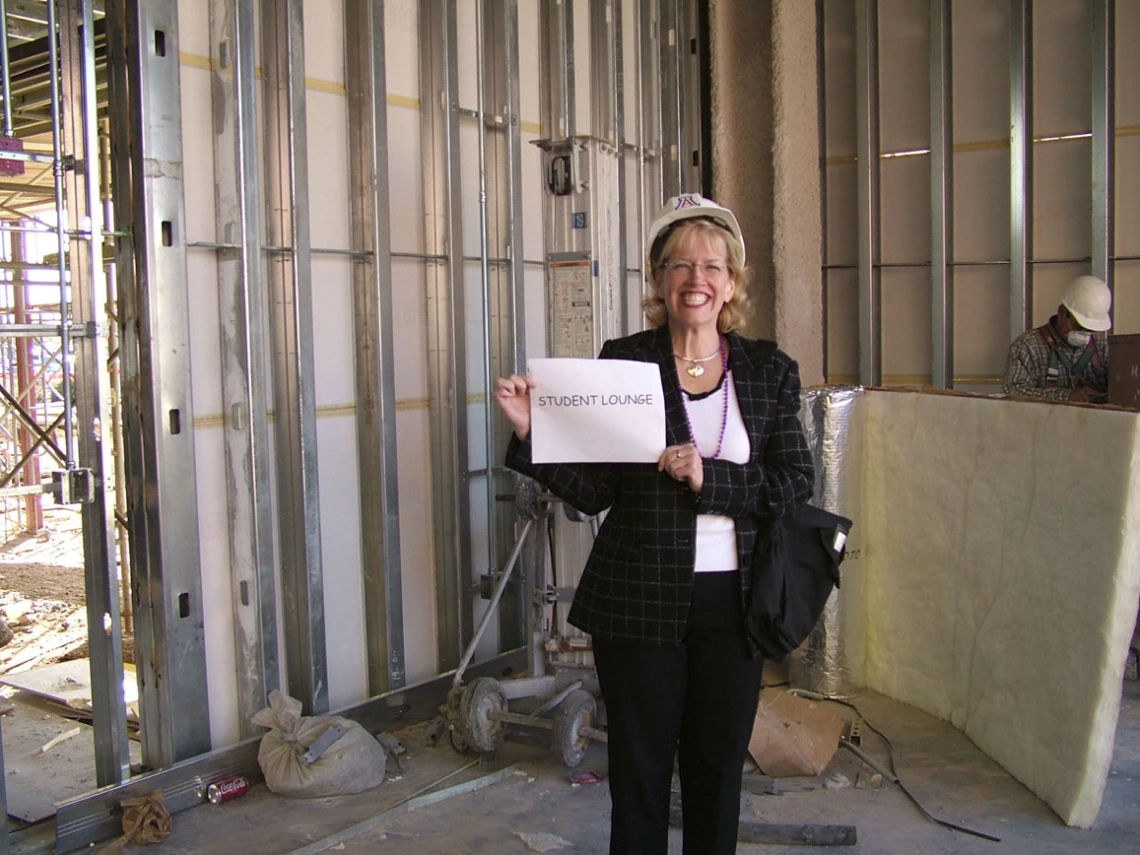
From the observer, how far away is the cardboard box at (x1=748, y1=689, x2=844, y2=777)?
11.7 feet

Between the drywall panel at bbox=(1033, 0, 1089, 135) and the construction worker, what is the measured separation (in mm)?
956

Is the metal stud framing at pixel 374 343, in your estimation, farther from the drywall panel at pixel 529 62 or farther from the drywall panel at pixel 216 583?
the drywall panel at pixel 529 62

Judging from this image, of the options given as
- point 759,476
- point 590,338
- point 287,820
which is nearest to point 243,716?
point 287,820

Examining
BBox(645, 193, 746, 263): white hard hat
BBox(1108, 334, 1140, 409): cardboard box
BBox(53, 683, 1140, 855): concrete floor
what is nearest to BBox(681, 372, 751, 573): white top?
BBox(645, 193, 746, 263): white hard hat

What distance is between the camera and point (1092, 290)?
16.9ft

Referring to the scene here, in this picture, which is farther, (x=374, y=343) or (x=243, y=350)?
(x=374, y=343)

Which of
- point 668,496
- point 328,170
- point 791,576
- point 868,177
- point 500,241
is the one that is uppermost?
point 868,177

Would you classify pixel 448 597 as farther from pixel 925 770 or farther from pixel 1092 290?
pixel 1092 290

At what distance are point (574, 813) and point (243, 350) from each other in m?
1.78

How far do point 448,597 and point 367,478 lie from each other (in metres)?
0.63

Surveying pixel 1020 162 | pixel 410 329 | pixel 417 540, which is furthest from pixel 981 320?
pixel 417 540

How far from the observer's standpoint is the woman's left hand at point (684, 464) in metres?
2.00

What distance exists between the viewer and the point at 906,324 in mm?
6199

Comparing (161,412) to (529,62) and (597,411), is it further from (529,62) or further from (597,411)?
(529,62)
